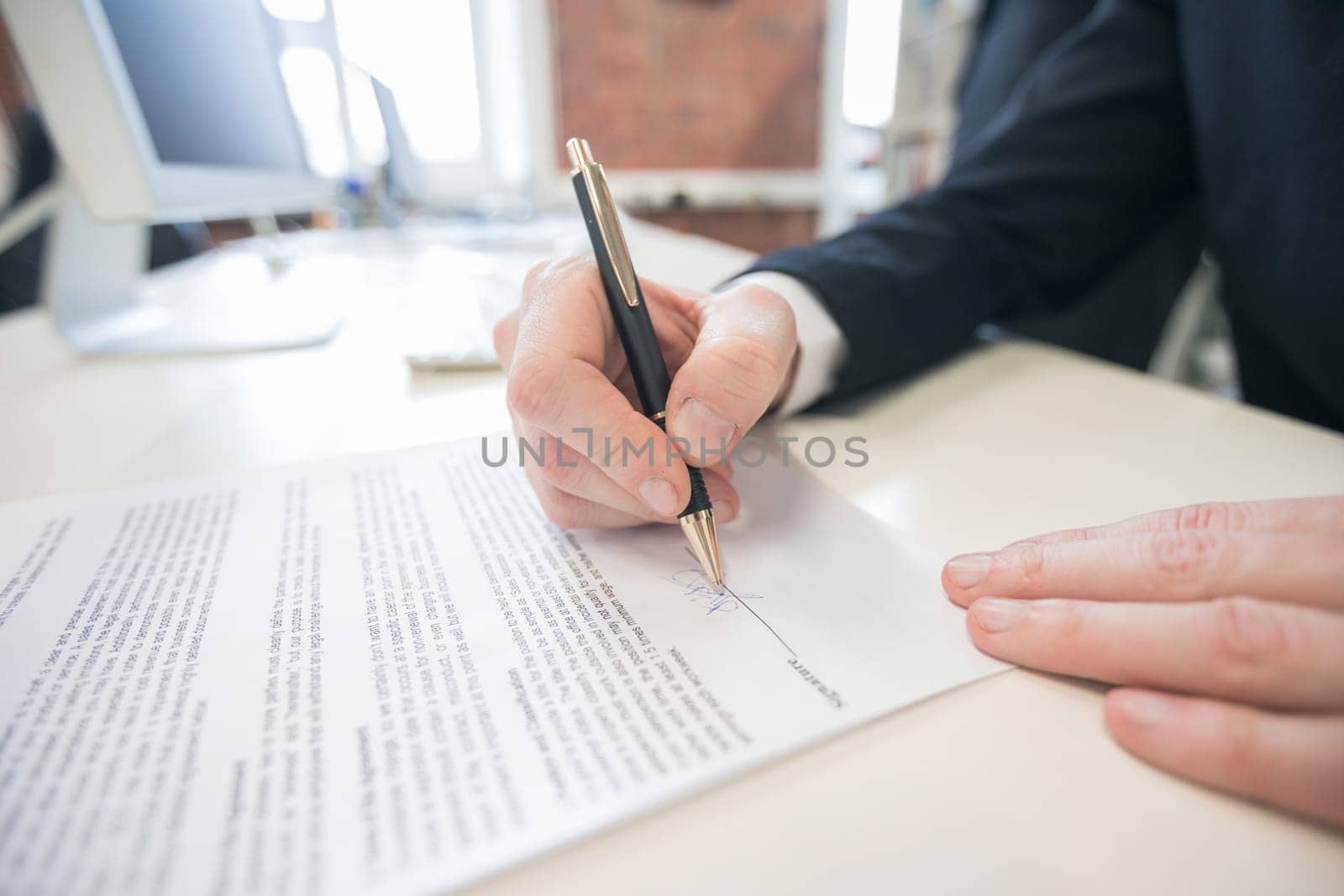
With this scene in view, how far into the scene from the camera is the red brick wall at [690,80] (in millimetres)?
2766

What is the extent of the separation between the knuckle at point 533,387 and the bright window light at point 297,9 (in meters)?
0.99

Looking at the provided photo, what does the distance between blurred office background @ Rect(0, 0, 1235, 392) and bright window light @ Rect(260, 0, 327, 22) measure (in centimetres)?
84

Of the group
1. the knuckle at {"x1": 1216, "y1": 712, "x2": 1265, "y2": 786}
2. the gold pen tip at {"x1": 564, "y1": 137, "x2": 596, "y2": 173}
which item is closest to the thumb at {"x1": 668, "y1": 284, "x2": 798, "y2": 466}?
the gold pen tip at {"x1": 564, "y1": 137, "x2": 596, "y2": 173}

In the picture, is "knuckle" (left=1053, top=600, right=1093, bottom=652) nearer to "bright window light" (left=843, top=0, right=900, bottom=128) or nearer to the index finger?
the index finger

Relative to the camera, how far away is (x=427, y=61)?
2623 millimetres

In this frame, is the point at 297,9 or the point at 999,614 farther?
the point at 297,9

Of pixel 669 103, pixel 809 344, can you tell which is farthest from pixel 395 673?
pixel 669 103

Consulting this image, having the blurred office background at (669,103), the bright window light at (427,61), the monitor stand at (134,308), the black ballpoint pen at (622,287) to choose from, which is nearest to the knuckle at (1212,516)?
the black ballpoint pen at (622,287)

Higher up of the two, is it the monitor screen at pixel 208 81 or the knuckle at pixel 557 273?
the monitor screen at pixel 208 81

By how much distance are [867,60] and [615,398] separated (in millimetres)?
3459

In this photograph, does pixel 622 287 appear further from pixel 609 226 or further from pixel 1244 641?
pixel 1244 641

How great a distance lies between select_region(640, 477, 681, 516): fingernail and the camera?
0.31 m

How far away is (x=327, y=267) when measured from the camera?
1.15 metres
